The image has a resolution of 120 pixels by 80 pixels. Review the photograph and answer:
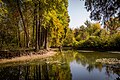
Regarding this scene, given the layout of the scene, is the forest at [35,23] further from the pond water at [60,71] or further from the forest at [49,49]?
the pond water at [60,71]

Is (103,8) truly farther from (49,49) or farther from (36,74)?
(49,49)

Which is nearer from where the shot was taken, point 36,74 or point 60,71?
point 36,74

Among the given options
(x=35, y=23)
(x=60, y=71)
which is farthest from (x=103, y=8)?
(x=35, y=23)

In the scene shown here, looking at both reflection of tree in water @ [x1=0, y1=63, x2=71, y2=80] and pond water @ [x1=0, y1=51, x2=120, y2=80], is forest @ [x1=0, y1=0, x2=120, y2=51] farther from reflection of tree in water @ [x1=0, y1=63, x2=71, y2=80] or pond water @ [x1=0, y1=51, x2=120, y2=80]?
reflection of tree in water @ [x1=0, y1=63, x2=71, y2=80]

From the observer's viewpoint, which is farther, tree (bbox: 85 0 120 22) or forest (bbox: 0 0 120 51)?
forest (bbox: 0 0 120 51)

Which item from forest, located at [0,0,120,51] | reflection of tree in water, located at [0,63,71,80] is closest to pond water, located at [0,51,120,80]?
reflection of tree in water, located at [0,63,71,80]

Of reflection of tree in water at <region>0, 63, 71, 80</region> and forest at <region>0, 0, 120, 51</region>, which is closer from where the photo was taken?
reflection of tree in water at <region>0, 63, 71, 80</region>

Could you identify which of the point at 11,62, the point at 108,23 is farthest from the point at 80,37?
the point at 108,23

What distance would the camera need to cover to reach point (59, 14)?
51.0 meters

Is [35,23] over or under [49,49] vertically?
over

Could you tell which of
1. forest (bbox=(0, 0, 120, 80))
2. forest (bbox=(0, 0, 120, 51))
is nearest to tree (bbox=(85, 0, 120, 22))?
forest (bbox=(0, 0, 120, 80))

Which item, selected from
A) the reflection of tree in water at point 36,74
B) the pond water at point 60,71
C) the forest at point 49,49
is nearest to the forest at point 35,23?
the forest at point 49,49

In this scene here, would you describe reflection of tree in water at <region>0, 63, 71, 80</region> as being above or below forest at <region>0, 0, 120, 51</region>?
below

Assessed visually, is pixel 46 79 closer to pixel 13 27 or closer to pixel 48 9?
pixel 48 9
